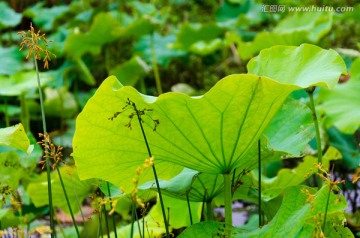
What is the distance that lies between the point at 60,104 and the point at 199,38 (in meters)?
0.83

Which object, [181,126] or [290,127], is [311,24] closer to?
[290,127]

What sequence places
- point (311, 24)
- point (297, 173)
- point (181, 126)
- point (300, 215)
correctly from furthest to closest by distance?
point (311, 24), point (297, 173), point (181, 126), point (300, 215)

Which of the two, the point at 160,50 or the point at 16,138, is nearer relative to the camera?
the point at 16,138

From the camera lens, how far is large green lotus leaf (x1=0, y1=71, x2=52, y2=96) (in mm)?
2279

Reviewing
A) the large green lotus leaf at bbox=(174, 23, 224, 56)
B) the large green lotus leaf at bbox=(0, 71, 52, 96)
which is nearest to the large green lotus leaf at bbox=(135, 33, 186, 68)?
the large green lotus leaf at bbox=(174, 23, 224, 56)

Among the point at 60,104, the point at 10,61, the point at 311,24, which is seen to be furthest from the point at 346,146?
the point at 10,61

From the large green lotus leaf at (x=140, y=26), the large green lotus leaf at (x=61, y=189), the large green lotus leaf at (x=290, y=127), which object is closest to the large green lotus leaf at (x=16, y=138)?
the large green lotus leaf at (x=290, y=127)

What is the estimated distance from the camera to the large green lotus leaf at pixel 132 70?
9.70 feet

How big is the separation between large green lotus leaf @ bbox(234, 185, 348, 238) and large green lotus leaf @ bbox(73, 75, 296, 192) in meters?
0.11

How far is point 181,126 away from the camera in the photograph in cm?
91

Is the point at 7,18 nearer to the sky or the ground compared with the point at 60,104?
nearer to the sky

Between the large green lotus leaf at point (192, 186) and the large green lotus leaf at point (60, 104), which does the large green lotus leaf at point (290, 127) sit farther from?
the large green lotus leaf at point (60, 104)

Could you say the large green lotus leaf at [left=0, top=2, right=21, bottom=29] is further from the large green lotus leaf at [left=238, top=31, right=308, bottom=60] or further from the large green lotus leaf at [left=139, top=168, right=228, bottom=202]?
the large green lotus leaf at [left=139, top=168, right=228, bottom=202]

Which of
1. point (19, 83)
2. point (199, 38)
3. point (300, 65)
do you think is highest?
point (199, 38)
